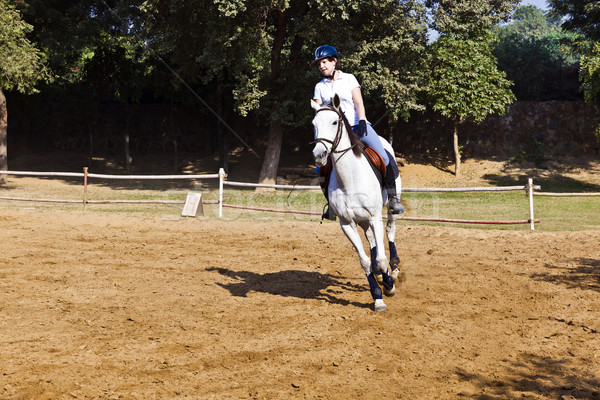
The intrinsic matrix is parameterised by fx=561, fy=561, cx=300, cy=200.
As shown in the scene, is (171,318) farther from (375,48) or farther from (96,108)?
(96,108)

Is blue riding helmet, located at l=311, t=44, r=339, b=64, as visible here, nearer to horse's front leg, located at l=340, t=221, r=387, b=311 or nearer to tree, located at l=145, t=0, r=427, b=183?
horse's front leg, located at l=340, t=221, r=387, b=311

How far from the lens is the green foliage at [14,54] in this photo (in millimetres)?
21116

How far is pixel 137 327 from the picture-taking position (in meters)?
6.57

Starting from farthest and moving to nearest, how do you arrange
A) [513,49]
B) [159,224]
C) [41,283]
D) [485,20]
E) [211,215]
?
[513,49] < [485,20] < [211,215] < [159,224] < [41,283]

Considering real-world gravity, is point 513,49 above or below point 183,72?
above

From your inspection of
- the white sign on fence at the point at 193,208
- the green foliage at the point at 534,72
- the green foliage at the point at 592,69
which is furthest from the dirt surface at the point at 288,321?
the green foliage at the point at 534,72

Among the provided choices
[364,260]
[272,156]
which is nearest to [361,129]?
[364,260]

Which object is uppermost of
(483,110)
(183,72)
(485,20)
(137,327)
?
(485,20)

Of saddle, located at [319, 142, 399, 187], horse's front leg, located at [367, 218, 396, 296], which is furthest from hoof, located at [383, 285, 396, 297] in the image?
saddle, located at [319, 142, 399, 187]

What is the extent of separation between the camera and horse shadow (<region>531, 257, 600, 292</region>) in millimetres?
8617

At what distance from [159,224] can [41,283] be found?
6.35 meters

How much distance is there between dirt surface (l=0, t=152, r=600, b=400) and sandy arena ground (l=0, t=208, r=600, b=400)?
2cm

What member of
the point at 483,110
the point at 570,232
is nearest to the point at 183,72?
the point at 483,110

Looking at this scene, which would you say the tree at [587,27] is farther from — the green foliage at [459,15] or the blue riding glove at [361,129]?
the blue riding glove at [361,129]
